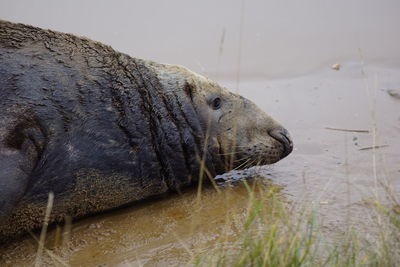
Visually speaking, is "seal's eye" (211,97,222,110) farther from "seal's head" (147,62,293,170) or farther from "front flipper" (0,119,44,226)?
"front flipper" (0,119,44,226)

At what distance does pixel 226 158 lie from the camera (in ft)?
13.1

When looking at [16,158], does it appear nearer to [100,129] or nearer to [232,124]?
[100,129]

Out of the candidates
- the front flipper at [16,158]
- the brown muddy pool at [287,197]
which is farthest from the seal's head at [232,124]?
the front flipper at [16,158]

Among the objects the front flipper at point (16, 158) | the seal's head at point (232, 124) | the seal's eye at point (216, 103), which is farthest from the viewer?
the seal's eye at point (216, 103)

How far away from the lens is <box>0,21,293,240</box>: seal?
3.11 metres

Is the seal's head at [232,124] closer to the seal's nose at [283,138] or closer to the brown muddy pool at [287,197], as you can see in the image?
the seal's nose at [283,138]

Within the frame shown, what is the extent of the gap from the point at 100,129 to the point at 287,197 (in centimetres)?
141

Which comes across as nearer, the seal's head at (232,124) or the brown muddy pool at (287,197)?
the brown muddy pool at (287,197)

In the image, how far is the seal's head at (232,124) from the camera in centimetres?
398

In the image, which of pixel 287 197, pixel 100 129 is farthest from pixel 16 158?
pixel 287 197

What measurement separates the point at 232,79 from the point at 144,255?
512 cm

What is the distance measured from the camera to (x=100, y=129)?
11.2 ft

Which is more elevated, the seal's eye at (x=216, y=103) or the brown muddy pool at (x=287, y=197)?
the seal's eye at (x=216, y=103)

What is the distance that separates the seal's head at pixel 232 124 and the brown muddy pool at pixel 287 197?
0.23 m
